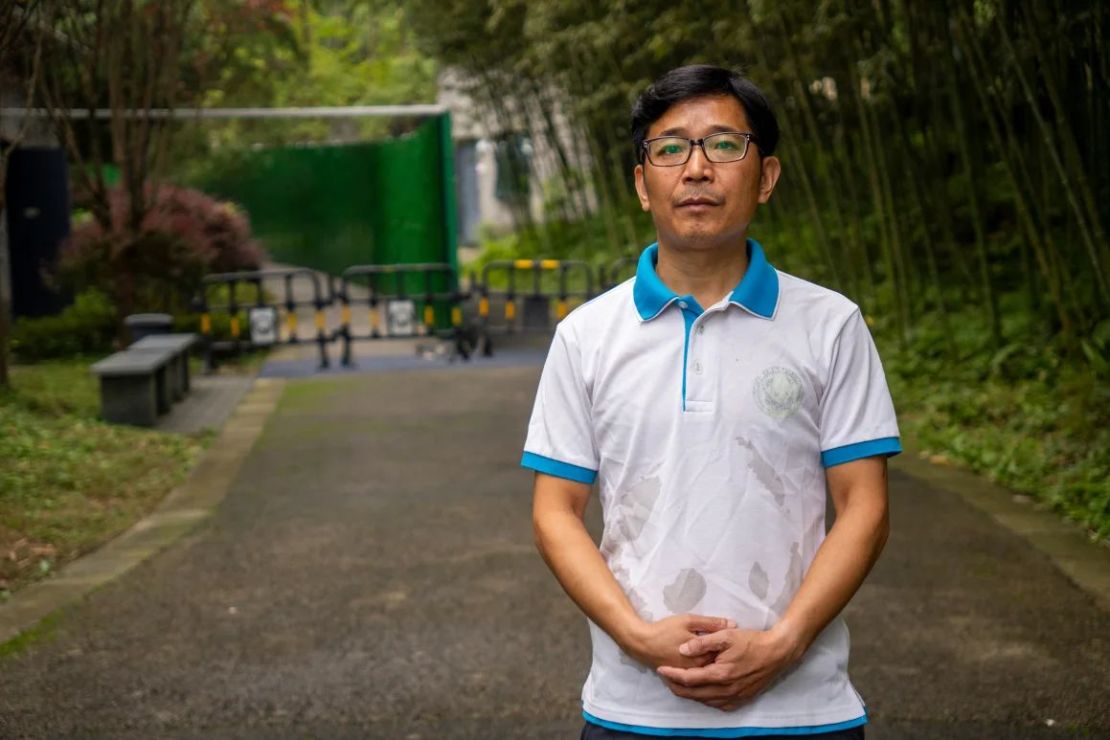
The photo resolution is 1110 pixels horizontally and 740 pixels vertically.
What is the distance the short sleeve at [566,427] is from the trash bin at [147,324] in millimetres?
12220

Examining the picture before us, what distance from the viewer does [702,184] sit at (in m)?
2.36

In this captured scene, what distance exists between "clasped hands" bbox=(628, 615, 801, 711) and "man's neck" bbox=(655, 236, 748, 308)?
0.49 m

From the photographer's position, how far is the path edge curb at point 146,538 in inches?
238

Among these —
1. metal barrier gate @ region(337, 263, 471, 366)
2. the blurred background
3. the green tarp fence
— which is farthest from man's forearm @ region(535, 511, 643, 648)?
the green tarp fence

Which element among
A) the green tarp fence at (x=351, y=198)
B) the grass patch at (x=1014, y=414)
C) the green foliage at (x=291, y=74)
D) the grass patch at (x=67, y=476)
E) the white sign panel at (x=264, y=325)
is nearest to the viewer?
the grass patch at (x=67, y=476)

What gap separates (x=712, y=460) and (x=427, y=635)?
10.9ft

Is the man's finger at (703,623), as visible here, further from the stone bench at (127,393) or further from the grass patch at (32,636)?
the stone bench at (127,393)

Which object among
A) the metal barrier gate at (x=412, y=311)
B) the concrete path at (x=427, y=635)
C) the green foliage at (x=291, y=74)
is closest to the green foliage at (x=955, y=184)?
the concrete path at (x=427, y=635)

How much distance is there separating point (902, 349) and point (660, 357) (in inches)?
364

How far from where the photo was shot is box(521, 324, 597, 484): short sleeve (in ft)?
7.93

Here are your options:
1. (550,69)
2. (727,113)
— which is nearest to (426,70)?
(550,69)

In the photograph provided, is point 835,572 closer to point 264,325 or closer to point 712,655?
point 712,655

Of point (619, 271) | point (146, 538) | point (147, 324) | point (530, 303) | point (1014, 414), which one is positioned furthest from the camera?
point (619, 271)

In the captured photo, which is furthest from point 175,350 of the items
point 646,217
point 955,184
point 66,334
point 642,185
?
point 642,185
